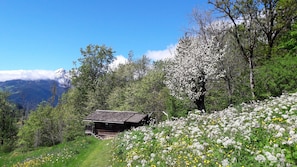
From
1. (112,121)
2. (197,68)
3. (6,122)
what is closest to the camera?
(197,68)

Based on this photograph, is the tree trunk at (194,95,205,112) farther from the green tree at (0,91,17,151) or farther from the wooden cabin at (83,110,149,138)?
the green tree at (0,91,17,151)

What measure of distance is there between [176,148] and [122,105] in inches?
1511

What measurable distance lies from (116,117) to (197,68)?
15.3 m

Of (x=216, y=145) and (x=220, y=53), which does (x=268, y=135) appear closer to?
(x=216, y=145)

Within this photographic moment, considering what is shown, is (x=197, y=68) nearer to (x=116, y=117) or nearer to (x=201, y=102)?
(x=201, y=102)

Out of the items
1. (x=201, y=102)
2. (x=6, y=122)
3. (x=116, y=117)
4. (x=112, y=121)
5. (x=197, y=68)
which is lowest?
(x=6, y=122)

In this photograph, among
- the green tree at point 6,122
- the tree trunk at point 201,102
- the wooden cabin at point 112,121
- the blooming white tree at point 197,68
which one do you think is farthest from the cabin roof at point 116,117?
the green tree at point 6,122

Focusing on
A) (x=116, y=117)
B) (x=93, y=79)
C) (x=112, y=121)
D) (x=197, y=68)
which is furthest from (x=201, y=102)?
(x=93, y=79)

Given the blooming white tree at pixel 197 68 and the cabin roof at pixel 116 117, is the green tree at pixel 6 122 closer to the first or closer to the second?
the cabin roof at pixel 116 117

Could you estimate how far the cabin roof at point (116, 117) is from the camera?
109 ft

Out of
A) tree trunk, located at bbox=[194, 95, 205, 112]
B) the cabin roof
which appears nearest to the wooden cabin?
the cabin roof

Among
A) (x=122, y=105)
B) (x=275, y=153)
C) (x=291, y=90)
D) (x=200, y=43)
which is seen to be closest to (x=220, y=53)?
(x=200, y=43)

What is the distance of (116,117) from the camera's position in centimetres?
3438

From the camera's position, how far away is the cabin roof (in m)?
33.2
